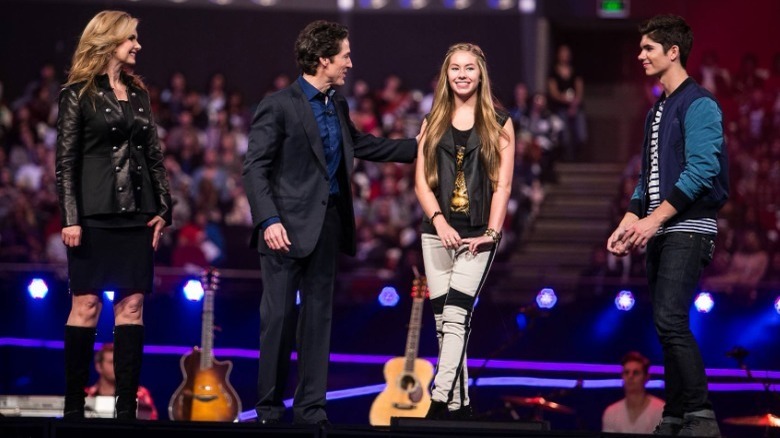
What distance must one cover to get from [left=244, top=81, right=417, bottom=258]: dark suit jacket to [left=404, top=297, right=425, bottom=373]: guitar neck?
1842mm

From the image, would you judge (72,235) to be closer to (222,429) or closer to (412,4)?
(222,429)

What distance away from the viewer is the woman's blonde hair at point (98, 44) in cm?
466

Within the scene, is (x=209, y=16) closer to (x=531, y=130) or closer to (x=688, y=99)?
(x=531, y=130)

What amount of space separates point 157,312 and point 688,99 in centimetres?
490

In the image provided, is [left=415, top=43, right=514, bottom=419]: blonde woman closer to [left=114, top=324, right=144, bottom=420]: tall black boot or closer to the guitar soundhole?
[left=114, top=324, right=144, bottom=420]: tall black boot

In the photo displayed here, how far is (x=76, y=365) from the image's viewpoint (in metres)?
4.66

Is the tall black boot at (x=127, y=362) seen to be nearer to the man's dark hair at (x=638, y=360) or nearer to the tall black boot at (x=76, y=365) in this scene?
the tall black boot at (x=76, y=365)

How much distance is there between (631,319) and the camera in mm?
8008

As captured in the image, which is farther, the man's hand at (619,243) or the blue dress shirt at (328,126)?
the blue dress shirt at (328,126)

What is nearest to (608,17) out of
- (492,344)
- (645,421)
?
(492,344)

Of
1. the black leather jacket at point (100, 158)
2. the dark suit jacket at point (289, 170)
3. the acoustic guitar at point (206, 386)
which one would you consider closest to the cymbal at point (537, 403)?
the acoustic guitar at point (206, 386)

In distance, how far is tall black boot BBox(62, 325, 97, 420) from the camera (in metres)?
4.62

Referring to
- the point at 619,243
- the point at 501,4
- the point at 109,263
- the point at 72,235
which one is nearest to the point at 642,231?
the point at 619,243

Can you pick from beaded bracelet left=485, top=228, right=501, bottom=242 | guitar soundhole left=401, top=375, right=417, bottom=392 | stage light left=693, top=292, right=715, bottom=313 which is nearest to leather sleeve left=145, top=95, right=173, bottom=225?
beaded bracelet left=485, top=228, right=501, bottom=242
